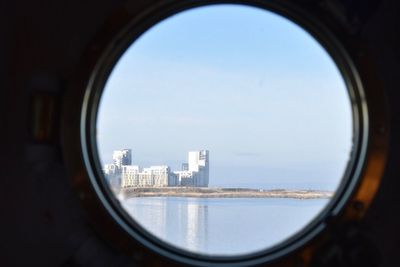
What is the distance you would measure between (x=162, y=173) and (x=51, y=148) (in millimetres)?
304

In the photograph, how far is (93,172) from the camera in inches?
49.4

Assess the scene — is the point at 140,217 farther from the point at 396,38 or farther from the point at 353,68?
the point at 396,38

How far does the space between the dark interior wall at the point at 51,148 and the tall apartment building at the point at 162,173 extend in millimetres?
171

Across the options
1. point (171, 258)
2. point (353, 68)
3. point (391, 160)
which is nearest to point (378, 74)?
point (353, 68)

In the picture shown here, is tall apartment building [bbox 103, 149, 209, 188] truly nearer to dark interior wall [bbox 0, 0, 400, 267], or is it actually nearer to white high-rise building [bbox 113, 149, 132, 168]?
white high-rise building [bbox 113, 149, 132, 168]

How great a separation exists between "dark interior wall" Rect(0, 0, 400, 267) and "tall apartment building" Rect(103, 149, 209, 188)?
0.17 m

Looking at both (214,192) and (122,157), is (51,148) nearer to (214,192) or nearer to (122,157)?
(122,157)

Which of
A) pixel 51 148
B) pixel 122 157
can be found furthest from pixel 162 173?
pixel 51 148

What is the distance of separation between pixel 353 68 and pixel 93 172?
65 cm

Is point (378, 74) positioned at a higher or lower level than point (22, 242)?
higher

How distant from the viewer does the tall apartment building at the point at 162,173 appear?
1.35 metres

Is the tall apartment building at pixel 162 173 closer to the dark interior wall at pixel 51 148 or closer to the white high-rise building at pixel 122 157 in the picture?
the white high-rise building at pixel 122 157

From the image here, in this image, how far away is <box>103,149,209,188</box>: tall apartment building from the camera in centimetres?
135

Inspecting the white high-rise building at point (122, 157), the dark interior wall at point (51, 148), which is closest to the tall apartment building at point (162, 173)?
the white high-rise building at point (122, 157)
